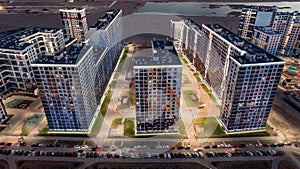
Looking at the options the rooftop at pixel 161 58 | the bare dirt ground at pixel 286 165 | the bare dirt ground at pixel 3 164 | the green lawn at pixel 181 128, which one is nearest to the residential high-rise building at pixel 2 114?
the bare dirt ground at pixel 3 164

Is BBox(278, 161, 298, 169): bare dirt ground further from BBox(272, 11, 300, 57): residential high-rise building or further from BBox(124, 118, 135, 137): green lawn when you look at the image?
BBox(272, 11, 300, 57): residential high-rise building

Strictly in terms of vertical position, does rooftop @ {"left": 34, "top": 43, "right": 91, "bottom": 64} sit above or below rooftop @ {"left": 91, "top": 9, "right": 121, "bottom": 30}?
below

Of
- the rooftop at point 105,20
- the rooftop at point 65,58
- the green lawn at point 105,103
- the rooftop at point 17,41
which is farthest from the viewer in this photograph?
the rooftop at point 105,20

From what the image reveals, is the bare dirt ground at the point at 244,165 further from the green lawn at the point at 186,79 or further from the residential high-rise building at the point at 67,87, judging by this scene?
the green lawn at the point at 186,79

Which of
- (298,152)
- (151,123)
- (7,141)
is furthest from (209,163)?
(7,141)

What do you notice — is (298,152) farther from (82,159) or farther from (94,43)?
(94,43)

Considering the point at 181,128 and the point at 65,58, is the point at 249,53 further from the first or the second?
the point at 65,58

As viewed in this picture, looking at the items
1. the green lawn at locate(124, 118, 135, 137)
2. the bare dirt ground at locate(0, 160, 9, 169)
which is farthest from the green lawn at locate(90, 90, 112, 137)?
the bare dirt ground at locate(0, 160, 9, 169)
